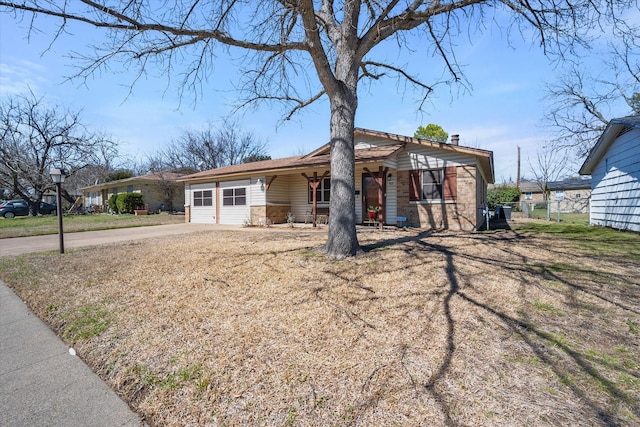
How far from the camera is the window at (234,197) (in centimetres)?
1616

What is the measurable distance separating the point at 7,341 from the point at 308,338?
133 inches

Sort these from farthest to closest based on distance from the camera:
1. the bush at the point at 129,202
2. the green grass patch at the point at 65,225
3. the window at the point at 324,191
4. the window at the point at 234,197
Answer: the bush at the point at 129,202 < the window at the point at 234,197 < the window at the point at 324,191 < the green grass patch at the point at 65,225

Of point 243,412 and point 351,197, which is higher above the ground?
point 351,197

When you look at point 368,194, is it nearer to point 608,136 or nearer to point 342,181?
point 342,181

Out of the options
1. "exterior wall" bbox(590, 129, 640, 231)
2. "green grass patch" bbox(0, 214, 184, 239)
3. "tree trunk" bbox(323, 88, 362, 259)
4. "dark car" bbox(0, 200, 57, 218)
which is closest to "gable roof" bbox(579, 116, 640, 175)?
"exterior wall" bbox(590, 129, 640, 231)

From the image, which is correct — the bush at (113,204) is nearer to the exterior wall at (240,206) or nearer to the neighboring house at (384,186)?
Result: the neighboring house at (384,186)

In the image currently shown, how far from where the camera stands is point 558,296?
13.0ft

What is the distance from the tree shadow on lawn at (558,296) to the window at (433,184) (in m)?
4.80

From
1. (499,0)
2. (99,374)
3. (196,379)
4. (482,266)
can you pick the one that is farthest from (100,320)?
(499,0)

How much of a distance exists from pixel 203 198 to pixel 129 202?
1308 cm

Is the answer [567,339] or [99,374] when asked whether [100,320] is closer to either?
[99,374]

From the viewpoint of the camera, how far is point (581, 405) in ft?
6.77

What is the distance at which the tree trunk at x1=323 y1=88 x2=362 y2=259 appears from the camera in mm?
6023

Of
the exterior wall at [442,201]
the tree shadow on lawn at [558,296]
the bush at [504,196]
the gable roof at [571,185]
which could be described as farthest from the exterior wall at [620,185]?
the gable roof at [571,185]
